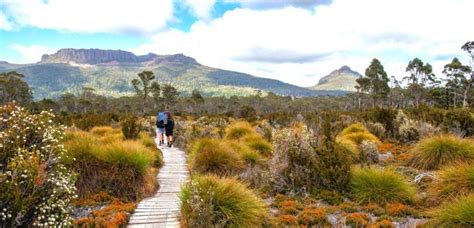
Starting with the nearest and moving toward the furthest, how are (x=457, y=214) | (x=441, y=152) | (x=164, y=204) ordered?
1. (x=457, y=214)
2. (x=164, y=204)
3. (x=441, y=152)

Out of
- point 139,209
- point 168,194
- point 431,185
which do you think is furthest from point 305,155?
point 139,209

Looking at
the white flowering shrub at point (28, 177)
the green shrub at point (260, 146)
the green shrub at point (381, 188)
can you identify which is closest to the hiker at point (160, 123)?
→ the green shrub at point (260, 146)

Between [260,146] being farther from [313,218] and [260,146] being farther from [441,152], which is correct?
[313,218]

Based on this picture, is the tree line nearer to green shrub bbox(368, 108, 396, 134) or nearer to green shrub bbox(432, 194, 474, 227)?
green shrub bbox(368, 108, 396, 134)

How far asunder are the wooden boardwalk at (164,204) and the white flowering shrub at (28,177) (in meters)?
1.90

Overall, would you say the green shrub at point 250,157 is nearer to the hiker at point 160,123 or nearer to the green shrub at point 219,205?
the green shrub at point 219,205

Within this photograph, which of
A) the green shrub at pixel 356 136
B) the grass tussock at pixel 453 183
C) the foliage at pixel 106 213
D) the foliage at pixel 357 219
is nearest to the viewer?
the foliage at pixel 106 213

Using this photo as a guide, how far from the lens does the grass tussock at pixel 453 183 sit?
337 inches

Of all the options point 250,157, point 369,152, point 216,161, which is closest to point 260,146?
point 250,157

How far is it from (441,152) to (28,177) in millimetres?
11690

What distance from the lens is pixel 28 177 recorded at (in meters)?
5.29

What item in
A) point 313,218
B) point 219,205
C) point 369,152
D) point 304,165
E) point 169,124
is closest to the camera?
point 219,205

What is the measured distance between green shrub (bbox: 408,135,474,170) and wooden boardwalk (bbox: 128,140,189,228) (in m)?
7.64

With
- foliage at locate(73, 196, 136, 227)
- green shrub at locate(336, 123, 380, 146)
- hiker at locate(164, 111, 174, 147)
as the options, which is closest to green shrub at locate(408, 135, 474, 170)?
green shrub at locate(336, 123, 380, 146)
